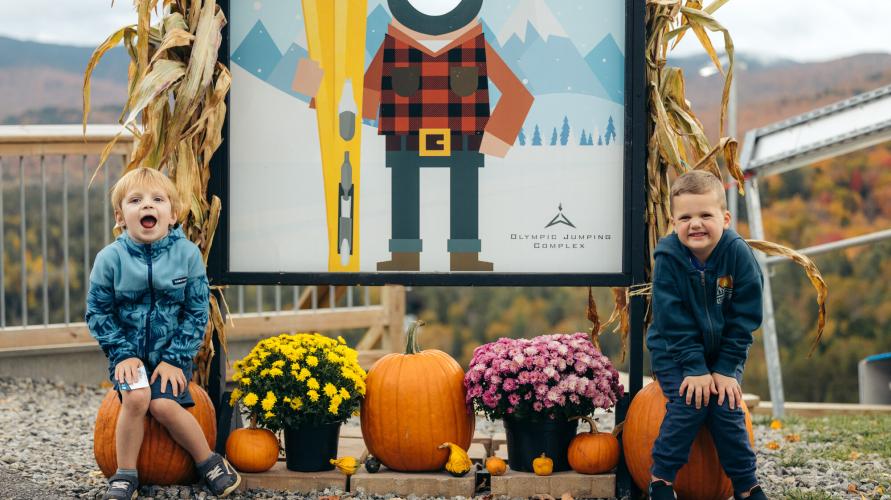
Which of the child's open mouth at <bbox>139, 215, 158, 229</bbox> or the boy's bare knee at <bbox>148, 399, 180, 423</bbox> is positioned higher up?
the child's open mouth at <bbox>139, 215, 158, 229</bbox>

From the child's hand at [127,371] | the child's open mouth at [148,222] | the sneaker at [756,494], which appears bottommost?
the sneaker at [756,494]

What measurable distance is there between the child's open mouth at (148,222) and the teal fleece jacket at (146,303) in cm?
6

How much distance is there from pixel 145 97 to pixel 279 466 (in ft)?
4.72

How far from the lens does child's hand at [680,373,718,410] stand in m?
2.95

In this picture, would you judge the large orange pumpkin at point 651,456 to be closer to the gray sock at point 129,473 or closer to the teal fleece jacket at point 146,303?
the teal fleece jacket at point 146,303

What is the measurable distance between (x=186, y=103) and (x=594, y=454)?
196 centimetres

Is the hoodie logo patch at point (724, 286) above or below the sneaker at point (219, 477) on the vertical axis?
above

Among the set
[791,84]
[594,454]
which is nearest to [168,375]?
[594,454]

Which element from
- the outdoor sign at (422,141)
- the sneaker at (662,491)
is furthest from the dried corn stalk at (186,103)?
the sneaker at (662,491)

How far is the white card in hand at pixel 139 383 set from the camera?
306cm

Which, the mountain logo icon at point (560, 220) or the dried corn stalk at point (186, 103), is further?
the mountain logo icon at point (560, 220)

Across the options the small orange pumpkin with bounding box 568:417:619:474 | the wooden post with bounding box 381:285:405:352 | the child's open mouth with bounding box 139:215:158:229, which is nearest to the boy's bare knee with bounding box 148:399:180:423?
the child's open mouth with bounding box 139:215:158:229

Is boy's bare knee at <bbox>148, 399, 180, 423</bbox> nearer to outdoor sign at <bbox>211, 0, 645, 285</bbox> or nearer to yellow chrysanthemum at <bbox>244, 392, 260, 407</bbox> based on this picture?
yellow chrysanthemum at <bbox>244, 392, 260, 407</bbox>

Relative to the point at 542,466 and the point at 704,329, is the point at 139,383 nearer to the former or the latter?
the point at 542,466
